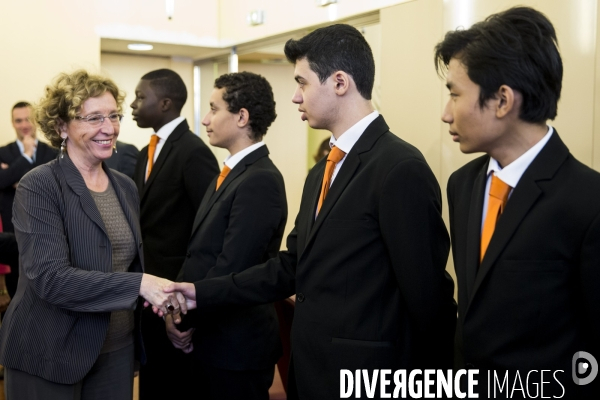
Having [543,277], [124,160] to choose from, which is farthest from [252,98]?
[124,160]

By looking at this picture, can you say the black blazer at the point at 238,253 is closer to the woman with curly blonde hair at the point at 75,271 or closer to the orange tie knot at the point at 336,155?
the woman with curly blonde hair at the point at 75,271

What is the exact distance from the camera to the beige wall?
6141 millimetres

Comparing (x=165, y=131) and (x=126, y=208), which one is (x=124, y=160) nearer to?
(x=165, y=131)

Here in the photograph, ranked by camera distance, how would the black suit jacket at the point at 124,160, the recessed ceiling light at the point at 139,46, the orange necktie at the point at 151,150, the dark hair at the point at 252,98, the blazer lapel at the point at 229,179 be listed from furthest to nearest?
the recessed ceiling light at the point at 139,46 < the black suit jacket at the point at 124,160 < the orange necktie at the point at 151,150 < the dark hair at the point at 252,98 < the blazer lapel at the point at 229,179

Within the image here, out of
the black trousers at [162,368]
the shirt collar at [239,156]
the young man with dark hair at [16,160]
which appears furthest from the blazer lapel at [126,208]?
the young man with dark hair at [16,160]

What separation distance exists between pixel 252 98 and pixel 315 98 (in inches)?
36.5

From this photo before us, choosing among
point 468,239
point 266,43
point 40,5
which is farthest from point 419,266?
point 40,5

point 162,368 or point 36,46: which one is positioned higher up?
point 36,46

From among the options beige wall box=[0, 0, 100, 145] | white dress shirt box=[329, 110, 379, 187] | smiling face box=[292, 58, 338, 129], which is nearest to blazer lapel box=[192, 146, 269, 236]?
smiling face box=[292, 58, 338, 129]

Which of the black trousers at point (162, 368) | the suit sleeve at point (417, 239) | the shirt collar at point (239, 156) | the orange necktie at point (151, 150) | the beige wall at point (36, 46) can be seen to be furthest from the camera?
the beige wall at point (36, 46)

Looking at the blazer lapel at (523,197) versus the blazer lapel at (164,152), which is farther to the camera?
the blazer lapel at (164,152)

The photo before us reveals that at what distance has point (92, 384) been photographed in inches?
89.9

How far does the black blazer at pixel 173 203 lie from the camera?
3.53 meters

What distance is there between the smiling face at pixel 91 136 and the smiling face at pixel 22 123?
3227mm
